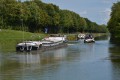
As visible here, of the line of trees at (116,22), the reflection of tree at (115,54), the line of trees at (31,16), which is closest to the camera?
the reflection of tree at (115,54)

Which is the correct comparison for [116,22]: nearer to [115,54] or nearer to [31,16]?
[31,16]

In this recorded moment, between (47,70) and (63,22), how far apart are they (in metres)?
142

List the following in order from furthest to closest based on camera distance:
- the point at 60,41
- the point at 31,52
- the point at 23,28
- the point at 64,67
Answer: the point at 23,28 < the point at 60,41 < the point at 31,52 < the point at 64,67

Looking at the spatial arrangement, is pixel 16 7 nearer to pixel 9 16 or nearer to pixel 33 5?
pixel 9 16

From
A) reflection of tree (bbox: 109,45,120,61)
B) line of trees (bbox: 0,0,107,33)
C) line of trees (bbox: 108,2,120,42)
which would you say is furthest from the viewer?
line of trees (bbox: 0,0,107,33)

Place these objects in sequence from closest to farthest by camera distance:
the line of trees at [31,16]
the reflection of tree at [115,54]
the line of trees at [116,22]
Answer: the reflection of tree at [115,54] → the line of trees at [116,22] → the line of trees at [31,16]

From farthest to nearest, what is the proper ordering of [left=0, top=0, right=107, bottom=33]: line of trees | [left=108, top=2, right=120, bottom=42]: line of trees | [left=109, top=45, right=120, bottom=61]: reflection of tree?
[left=0, top=0, right=107, bottom=33]: line of trees → [left=108, top=2, right=120, bottom=42]: line of trees → [left=109, top=45, right=120, bottom=61]: reflection of tree

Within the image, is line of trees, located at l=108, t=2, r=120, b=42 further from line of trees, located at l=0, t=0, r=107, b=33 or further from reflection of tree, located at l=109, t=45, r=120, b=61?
reflection of tree, located at l=109, t=45, r=120, b=61

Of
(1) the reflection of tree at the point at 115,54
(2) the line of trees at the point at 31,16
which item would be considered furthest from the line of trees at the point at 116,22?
(1) the reflection of tree at the point at 115,54

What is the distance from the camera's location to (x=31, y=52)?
70250mm

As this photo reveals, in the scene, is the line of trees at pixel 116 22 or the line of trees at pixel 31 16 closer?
the line of trees at pixel 116 22

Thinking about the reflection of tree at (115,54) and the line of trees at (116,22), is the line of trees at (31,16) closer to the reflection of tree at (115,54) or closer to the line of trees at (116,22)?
the line of trees at (116,22)

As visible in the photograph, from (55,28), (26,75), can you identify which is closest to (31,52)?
(26,75)

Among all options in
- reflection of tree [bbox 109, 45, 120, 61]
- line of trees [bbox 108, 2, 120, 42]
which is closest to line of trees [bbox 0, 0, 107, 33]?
line of trees [bbox 108, 2, 120, 42]
